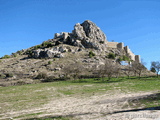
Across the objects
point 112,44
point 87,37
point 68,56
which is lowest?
point 68,56

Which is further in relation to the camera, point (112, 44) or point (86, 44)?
point (112, 44)

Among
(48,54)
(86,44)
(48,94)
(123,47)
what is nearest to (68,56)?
(48,54)

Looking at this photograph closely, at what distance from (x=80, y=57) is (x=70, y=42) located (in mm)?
23108

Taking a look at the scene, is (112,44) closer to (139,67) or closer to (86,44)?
(86,44)

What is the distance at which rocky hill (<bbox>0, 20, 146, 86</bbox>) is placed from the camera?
58122 mm

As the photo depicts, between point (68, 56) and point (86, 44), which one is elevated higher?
point (86, 44)

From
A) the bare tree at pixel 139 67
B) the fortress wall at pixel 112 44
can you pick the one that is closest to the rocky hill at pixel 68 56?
the fortress wall at pixel 112 44

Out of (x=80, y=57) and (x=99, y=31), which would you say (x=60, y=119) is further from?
(x=99, y=31)

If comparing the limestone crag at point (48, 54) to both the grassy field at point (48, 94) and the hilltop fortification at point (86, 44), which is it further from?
the grassy field at point (48, 94)

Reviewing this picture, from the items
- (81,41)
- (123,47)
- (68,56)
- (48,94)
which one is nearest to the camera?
(48,94)

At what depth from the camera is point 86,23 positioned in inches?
4065

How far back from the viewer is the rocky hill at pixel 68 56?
58.1m

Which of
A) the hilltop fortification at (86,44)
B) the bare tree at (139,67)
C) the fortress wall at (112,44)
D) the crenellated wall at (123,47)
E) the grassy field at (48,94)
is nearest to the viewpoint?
the grassy field at (48,94)

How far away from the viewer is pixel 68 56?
75125mm
